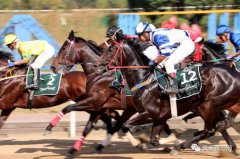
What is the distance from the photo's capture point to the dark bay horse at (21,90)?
10.6 metres

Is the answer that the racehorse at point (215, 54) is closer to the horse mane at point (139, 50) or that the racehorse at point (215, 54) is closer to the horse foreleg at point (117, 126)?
the horse foreleg at point (117, 126)

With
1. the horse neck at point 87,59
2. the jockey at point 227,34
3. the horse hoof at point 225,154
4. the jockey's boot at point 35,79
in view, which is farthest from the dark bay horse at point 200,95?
the jockey's boot at point 35,79

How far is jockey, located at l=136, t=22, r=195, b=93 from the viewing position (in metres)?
8.93

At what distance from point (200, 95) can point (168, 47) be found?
0.88 metres

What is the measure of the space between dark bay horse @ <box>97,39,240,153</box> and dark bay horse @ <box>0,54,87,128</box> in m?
1.58

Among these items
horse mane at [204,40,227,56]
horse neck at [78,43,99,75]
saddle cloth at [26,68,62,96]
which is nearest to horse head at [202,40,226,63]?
horse mane at [204,40,227,56]

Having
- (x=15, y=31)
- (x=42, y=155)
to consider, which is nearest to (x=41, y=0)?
(x=15, y=31)

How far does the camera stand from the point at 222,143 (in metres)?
10.9

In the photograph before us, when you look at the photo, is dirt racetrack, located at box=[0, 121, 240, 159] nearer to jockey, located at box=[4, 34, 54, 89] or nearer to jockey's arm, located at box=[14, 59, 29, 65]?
jockey, located at box=[4, 34, 54, 89]

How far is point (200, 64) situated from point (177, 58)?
26.6 inches

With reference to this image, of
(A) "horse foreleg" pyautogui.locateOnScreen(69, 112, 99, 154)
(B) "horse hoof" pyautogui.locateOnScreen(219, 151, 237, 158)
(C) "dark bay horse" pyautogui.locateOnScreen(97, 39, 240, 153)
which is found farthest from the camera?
(A) "horse foreleg" pyautogui.locateOnScreen(69, 112, 99, 154)

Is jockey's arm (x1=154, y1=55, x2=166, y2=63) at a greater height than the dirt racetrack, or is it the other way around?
jockey's arm (x1=154, y1=55, x2=166, y2=63)

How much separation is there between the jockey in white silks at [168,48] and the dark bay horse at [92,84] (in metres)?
0.96

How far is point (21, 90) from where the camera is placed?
1062 centimetres
